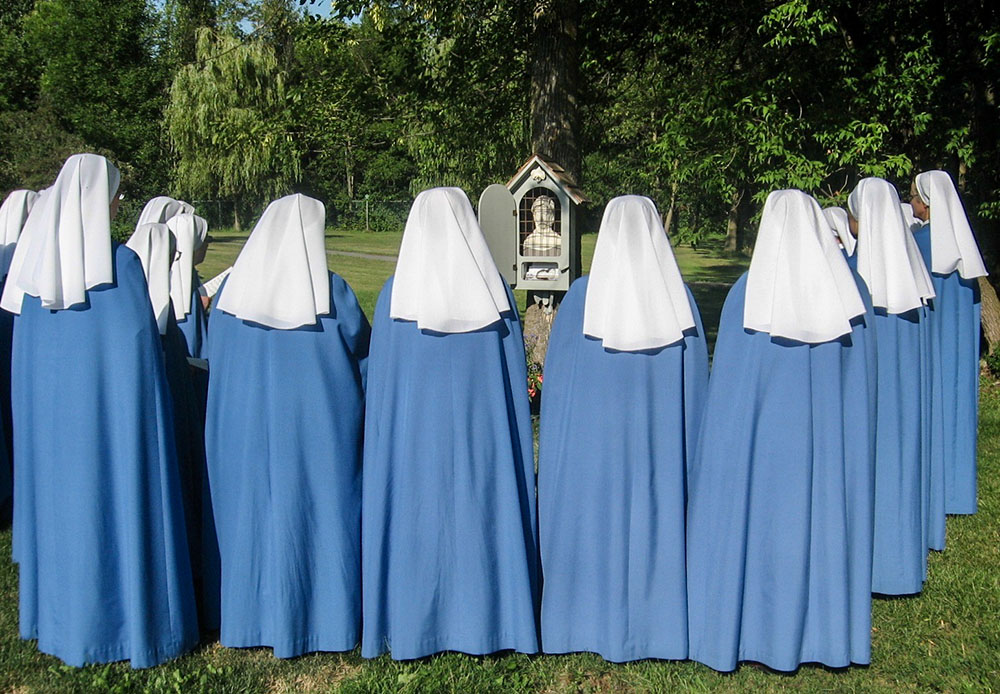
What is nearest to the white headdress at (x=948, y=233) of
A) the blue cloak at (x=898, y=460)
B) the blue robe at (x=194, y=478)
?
the blue cloak at (x=898, y=460)

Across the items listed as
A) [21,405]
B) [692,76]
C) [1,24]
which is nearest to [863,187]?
[21,405]

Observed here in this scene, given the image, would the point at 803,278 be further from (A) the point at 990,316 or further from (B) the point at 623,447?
(A) the point at 990,316

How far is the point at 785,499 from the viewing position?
3850 mm

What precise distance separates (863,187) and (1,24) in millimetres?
43272

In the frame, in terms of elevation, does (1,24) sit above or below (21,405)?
above

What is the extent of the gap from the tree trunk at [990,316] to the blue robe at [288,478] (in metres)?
9.02

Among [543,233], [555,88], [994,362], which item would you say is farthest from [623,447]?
[994,362]

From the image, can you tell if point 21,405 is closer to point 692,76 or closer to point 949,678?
point 949,678

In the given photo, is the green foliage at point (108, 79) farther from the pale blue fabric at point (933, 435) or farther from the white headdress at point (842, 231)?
the pale blue fabric at point (933, 435)

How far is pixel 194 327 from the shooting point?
6594 mm

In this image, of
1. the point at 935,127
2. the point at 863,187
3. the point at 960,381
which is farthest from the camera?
the point at 935,127

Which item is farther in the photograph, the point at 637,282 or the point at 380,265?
the point at 380,265

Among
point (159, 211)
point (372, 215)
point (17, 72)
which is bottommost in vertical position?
point (159, 211)

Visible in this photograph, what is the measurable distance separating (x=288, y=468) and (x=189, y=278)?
2.87m
